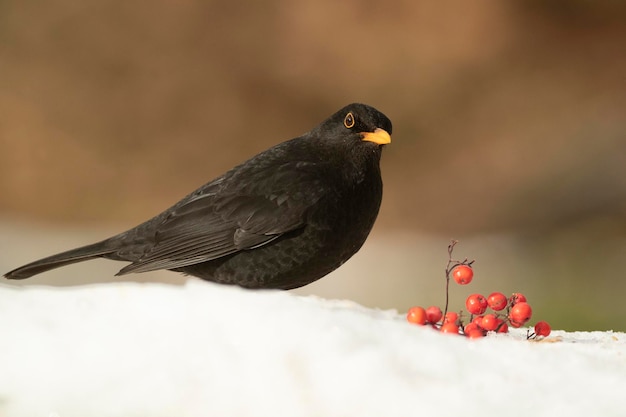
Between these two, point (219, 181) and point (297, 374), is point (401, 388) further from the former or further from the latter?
point (219, 181)

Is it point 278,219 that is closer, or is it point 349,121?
point 278,219

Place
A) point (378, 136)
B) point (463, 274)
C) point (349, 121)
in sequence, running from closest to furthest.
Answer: point (463, 274), point (378, 136), point (349, 121)

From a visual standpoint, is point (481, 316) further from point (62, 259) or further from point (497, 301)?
point (62, 259)

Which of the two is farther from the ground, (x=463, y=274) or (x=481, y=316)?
(x=463, y=274)

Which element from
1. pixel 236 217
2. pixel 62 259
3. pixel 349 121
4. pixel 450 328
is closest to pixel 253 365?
pixel 450 328

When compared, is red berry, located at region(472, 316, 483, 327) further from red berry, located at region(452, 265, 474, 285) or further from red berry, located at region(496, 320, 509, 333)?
red berry, located at region(452, 265, 474, 285)

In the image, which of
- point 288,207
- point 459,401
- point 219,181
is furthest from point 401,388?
point 219,181

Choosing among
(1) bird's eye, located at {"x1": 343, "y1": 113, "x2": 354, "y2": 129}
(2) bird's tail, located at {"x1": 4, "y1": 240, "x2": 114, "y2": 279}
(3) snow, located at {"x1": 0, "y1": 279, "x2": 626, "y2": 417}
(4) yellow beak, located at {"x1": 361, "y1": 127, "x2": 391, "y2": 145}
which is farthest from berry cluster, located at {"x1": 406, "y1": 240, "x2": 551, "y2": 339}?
(2) bird's tail, located at {"x1": 4, "y1": 240, "x2": 114, "y2": 279}
